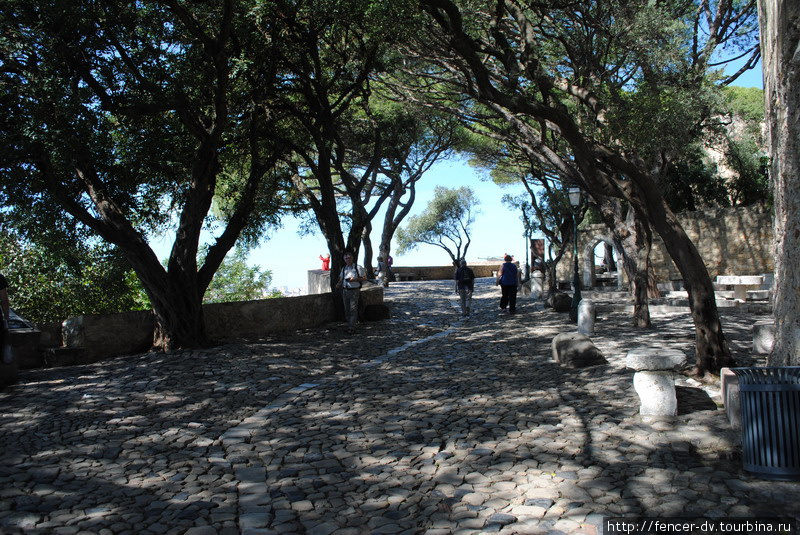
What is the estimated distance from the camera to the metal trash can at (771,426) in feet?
13.8

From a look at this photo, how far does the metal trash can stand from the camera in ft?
13.8

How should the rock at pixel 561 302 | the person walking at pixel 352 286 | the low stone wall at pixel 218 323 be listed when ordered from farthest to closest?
1. the rock at pixel 561 302
2. the person walking at pixel 352 286
3. the low stone wall at pixel 218 323

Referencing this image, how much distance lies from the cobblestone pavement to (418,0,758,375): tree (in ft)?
11.3

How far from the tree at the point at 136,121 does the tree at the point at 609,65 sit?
4037 millimetres

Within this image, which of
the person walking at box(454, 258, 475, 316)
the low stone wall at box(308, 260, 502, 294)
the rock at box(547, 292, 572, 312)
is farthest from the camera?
the low stone wall at box(308, 260, 502, 294)

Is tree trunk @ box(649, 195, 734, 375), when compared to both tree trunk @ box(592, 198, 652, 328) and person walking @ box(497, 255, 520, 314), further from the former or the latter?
person walking @ box(497, 255, 520, 314)

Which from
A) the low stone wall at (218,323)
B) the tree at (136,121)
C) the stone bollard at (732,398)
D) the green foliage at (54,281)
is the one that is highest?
the tree at (136,121)

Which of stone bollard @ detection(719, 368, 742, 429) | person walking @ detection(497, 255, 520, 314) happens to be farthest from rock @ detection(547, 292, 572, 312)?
stone bollard @ detection(719, 368, 742, 429)

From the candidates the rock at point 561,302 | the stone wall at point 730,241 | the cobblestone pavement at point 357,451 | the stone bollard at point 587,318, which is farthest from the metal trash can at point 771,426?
the stone wall at point 730,241

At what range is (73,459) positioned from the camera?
508 centimetres

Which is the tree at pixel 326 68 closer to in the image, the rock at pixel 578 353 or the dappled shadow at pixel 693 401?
the rock at pixel 578 353

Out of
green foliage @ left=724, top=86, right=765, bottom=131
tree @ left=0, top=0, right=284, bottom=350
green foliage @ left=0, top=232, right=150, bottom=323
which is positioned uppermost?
green foliage @ left=724, top=86, right=765, bottom=131

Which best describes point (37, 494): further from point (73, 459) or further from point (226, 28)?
point (226, 28)

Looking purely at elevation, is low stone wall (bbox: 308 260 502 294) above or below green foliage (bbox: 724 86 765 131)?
below
